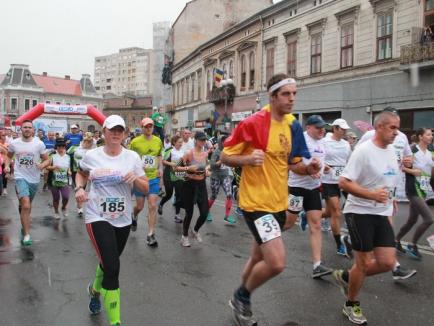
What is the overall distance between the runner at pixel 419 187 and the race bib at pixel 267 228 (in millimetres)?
3175

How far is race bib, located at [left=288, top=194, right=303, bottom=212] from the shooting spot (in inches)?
221

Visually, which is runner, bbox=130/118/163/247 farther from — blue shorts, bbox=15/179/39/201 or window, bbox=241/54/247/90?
window, bbox=241/54/247/90

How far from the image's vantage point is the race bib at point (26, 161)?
7219mm

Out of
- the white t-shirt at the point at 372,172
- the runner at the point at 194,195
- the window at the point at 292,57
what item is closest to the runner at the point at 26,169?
the runner at the point at 194,195

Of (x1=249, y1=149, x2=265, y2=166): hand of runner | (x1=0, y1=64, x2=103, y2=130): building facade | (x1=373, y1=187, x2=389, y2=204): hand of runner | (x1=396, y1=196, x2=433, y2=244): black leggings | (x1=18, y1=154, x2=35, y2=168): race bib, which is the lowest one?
(x1=396, y1=196, x2=433, y2=244): black leggings

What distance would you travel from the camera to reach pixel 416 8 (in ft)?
63.0

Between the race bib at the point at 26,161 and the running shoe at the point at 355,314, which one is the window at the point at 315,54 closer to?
the race bib at the point at 26,161

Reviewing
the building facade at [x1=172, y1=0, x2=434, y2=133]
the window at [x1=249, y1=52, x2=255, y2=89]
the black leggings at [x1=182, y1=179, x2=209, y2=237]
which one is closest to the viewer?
the black leggings at [x1=182, y1=179, x2=209, y2=237]

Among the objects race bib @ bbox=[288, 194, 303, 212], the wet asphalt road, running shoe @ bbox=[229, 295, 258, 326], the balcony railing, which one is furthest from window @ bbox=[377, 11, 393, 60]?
running shoe @ bbox=[229, 295, 258, 326]

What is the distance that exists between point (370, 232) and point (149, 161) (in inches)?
169

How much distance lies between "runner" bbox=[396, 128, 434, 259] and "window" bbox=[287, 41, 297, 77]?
69.9ft

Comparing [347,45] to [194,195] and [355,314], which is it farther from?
→ [355,314]

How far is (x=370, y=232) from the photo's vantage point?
13.3 ft

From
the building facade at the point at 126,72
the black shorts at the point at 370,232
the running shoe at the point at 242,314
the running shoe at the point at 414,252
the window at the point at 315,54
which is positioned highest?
the building facade at the point at 126,72
